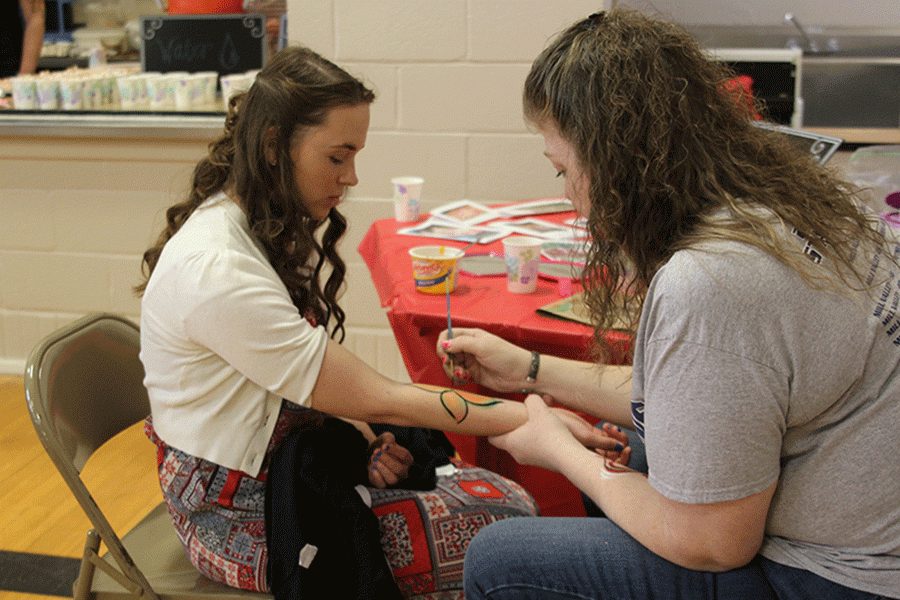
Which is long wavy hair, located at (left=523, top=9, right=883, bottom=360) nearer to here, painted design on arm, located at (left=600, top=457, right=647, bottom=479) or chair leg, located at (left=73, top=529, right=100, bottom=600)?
painted design on arm, located at (left=600, top=457, right=647, bottom=479)

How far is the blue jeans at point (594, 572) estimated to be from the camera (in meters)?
0.87

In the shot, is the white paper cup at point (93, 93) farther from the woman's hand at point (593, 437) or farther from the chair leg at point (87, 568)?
the woman's hand at point (593, 437)

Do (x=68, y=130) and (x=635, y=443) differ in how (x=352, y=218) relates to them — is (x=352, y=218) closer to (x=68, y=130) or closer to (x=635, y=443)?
(x=68, y=130)

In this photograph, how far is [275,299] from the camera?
1.11m

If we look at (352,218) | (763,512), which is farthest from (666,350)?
(352,218)

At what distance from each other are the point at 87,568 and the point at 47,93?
8.07 feet

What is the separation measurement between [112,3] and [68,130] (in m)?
1.06

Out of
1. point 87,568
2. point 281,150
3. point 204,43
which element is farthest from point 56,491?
point 204,43

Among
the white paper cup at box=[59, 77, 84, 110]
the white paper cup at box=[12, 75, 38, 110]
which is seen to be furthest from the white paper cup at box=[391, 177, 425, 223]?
the white paper cup at box=[12, 75, 38, 110]

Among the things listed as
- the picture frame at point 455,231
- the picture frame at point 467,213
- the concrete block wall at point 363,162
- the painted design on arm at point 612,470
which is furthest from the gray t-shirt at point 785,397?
the concrete block wall at point 363,162

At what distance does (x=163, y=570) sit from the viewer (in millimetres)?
1206

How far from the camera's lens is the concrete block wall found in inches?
107

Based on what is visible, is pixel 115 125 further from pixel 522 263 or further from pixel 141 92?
pixel 522 263

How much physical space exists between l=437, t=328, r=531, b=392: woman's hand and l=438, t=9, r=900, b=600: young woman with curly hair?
16.3 inches
